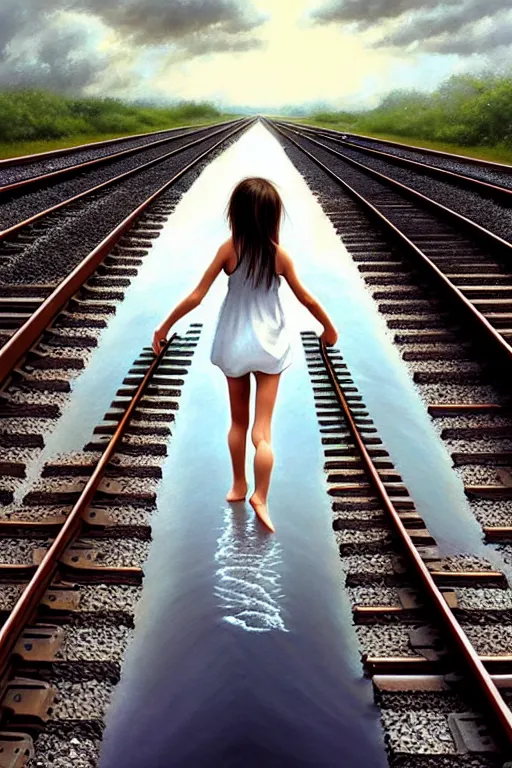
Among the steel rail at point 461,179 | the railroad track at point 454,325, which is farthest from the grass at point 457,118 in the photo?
the railroad track at point 454,325

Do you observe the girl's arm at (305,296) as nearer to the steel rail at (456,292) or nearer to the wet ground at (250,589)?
the wet ground at (250,589)

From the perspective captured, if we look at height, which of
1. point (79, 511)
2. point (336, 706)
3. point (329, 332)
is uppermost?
point (329, 332)

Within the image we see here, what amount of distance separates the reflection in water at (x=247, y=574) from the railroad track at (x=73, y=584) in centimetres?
42

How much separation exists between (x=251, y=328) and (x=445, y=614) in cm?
149

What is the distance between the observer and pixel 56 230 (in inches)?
437

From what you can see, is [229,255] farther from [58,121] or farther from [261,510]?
[58,121]

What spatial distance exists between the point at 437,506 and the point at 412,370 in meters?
2.26

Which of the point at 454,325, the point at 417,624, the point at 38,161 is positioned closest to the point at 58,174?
the point at 38,161

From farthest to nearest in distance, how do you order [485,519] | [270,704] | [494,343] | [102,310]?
[102,310] → [494,343] → [485,519] → [270,704]

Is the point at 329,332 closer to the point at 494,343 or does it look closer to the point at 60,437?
the point at 60,437

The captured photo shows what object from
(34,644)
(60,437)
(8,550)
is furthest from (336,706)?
(60,437)

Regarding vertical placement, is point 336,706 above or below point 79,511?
below

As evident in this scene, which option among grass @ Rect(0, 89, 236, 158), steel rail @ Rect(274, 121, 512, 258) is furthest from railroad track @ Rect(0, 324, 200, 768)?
grass @ Rect(0, 89, 236, 158)

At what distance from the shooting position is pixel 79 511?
387cm
